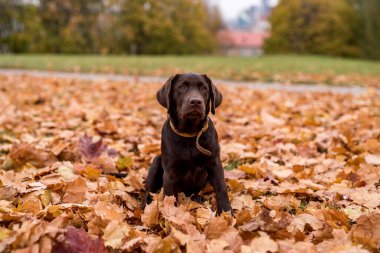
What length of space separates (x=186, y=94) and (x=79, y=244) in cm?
135

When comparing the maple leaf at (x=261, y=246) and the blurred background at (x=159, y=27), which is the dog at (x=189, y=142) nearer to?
the maple leaf at (x=261, y=246)

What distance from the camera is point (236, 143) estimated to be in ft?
15.7

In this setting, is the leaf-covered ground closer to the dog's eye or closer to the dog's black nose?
the dog's black nose

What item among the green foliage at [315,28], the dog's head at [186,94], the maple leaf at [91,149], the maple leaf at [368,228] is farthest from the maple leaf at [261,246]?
the green foliage at [315,28]

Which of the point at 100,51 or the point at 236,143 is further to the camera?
the point at 100,51

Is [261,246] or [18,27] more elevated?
[18,27]

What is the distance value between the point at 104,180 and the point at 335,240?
1955 millimetres

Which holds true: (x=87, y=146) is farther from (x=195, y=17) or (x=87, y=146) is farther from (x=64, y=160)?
(x=195, y=17)

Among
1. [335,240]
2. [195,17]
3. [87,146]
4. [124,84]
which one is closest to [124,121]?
[87,146]

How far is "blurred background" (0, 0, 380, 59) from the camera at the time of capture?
152ft

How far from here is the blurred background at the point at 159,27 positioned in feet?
152

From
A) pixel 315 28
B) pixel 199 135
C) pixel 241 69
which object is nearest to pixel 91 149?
pixel 199 135

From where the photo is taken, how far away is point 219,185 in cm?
296

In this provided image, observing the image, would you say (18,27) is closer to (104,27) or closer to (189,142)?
(104,27)
